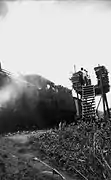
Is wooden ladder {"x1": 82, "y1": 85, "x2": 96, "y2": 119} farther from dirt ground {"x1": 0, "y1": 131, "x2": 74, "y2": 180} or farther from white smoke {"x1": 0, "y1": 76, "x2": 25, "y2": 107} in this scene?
dirt ground {"x1": 0, "y1": 131, "x2": 74, "y2": 180}

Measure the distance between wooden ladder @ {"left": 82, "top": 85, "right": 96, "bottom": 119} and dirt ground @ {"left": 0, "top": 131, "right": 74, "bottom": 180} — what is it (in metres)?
12.7

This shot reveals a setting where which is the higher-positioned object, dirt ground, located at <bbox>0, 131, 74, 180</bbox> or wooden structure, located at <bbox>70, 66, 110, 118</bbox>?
wooden structure, located at <bbox>70, 66, 110, 118</bbox>

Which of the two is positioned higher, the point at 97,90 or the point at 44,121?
the point at 97,90

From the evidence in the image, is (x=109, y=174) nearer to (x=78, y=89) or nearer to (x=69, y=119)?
(x=69, y=119)

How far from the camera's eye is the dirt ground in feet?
28.2

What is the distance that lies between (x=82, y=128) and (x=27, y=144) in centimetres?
366

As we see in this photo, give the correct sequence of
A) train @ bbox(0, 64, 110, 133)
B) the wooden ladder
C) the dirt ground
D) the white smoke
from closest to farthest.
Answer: the dirt ground, the white smoke, train @ bbox(0, 64, 110, 133), the wooden ladder

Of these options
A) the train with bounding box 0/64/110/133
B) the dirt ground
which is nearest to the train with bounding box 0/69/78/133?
the train with bounding box 0/64/110/133

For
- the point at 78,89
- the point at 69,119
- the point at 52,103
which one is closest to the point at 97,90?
the point at 78,89

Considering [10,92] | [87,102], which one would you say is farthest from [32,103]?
[87,102]

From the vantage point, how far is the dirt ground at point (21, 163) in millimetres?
8586

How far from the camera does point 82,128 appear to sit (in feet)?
49.3

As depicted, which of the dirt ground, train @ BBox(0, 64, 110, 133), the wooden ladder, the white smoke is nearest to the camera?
the dirt ground

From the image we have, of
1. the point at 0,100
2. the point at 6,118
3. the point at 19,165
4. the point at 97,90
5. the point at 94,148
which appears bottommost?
the point at 19,165
